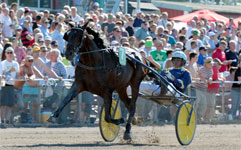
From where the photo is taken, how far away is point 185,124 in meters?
10.6

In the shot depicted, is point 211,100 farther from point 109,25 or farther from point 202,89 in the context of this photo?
point 109,25

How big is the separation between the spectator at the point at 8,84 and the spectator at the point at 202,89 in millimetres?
4362

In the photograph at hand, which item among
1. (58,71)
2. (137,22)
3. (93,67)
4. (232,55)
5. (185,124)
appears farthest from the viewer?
(137,22)

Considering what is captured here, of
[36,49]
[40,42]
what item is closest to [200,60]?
[40,42]

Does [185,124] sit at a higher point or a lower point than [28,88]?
lower

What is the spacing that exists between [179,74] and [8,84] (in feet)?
13.2

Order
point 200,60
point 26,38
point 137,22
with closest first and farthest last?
1. point 26,38
2. point 200,60
3. point 137,22

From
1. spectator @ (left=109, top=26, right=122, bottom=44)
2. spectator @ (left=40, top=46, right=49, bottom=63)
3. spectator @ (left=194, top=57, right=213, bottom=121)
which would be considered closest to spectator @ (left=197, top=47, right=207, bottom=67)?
spectator @ (left=194, top=57, right=213, bottom=121)

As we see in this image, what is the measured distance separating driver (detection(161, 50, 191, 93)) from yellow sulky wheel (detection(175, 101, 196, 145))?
35cm

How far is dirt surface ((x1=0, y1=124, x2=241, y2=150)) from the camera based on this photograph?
949 cm

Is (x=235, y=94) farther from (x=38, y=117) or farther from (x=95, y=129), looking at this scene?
(x=38, y=117)

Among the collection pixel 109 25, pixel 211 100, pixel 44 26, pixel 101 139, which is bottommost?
pixel 101 139

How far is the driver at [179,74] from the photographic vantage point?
1061cm

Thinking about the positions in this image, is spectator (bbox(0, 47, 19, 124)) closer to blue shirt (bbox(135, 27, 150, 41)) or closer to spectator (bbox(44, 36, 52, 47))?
spectator (bbox(44, 36, 52, 47))
